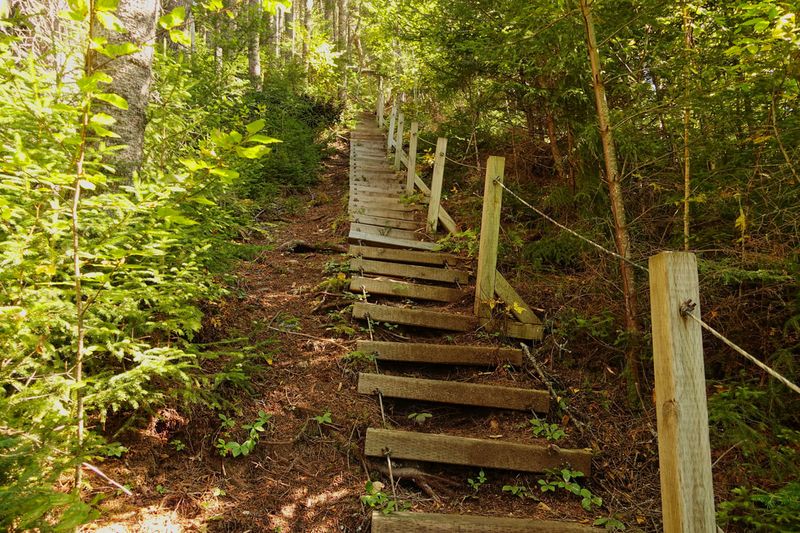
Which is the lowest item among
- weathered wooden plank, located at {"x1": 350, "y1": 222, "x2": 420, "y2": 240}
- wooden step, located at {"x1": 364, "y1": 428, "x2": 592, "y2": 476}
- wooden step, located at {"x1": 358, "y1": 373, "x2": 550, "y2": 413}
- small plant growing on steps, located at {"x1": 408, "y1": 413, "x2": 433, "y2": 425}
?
wooden step, located at {"x1": 364, "y1": 428, "x2": 592, "y2": 476}

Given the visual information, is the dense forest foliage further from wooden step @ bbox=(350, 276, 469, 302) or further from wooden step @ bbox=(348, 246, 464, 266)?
wooden step @ bbox=(350, 276, 469, 302)

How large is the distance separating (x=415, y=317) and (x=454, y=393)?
1.04 meters

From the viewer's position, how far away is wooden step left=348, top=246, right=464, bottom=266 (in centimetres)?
575

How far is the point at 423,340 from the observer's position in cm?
439

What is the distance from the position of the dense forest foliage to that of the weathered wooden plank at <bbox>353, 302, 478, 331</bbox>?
32.4 inches

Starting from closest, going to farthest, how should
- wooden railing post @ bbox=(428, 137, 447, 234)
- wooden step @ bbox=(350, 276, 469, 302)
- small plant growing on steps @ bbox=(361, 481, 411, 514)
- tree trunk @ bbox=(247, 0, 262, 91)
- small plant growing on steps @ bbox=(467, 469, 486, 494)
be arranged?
small plant growing on steps @ bbox=(361, 481, 411, 514)
small plant growing on steps @ bbox=(467, 469, 486, 494)
wooden step @ bbox=(350, 276, 469, 302)
wooden railing post @ bbox=(428, 137, 447, 234)
tree trunk @ bbox=(247, 0, 262, 91)

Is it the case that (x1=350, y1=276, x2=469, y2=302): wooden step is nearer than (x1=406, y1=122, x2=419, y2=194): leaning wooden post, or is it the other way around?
(x1=350, y1=276, x2=469, y2=302): wooden step

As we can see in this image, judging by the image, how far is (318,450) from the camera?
308 cm

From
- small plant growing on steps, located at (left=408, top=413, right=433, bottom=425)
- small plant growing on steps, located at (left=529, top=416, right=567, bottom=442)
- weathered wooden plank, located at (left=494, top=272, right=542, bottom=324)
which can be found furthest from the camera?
weathered wooden plank, located at (left=494, top=272, right=542, bottom=324)

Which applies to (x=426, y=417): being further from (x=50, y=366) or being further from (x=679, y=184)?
(x=679, y=184)

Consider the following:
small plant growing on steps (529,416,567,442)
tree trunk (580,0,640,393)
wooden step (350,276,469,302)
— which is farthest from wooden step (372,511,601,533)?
wooden step (350,276,469,302)

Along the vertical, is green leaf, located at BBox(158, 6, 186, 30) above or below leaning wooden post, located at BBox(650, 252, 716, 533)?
above

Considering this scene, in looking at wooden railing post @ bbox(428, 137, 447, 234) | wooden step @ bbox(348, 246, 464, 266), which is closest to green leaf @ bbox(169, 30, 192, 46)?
wooden step @ bbox(348, 246, 464, 266)

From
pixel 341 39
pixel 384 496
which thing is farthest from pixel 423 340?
pixel 341 39
